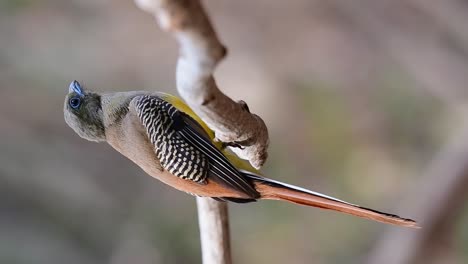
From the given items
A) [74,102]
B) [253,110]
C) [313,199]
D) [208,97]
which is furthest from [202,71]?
[253,110]

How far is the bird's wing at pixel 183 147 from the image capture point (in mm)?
1514

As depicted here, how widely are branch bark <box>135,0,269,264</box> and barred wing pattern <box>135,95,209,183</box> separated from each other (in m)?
0.07

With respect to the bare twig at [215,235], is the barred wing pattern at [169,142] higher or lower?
higher

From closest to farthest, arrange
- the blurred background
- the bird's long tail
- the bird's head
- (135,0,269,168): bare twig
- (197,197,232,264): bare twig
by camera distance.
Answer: (135,0,269,168): bare twig
the bird's long tail
(197,197,232,264): bare twig
the bird's head
the blurred background

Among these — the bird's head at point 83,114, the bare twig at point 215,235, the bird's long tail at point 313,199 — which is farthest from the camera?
the bird's head at point 83,114

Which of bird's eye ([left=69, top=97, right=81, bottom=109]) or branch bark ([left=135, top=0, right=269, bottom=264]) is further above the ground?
branch bark ([left=135, top=0, right=269, bottom=264])

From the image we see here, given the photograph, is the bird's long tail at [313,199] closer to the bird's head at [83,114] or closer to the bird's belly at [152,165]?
the bird's belly at [152,165]

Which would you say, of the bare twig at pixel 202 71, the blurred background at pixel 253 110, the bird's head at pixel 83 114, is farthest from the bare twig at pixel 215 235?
the blurred background at pixel 253 110

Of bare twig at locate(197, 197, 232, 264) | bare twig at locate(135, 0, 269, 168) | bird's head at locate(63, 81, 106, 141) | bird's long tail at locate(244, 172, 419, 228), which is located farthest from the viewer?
bird's head at locate(63, 81, 106, 141)

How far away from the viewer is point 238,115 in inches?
45.3

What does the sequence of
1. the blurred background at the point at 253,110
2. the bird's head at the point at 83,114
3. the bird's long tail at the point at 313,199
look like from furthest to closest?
the blurred background at the point at 253,110, the bird's head at the point at 83,114, the bird's long tail at the point at 313,199

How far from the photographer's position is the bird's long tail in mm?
→ 1326

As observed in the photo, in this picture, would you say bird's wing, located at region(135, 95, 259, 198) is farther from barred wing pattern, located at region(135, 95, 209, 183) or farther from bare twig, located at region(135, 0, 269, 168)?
bare twig, located at region(135, 0, 269, 168)

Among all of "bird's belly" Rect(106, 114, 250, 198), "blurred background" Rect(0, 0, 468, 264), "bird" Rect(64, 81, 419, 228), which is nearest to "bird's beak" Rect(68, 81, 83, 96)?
"bird" Rect(64, 81, 419, 228)
